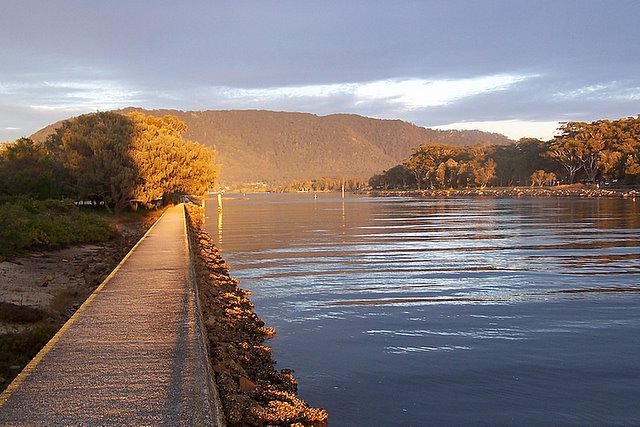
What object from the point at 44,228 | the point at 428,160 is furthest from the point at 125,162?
the point at 428,160

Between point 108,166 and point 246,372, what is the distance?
3532cm

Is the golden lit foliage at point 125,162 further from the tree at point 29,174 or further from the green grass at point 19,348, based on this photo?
the green grass at point 19,348

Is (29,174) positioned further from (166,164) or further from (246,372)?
(246,372)

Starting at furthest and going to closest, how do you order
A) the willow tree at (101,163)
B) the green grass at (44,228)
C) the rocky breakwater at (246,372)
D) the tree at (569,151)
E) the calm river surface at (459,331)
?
the tree at (569,151) < the willow tree at (101,163) < the green grass at (44,228) < the calm river surface at (459,331) < the rocky breakwater at (246,372)

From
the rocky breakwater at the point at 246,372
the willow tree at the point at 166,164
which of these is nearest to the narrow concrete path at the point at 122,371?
the rocky breakwater at the point at 246,372

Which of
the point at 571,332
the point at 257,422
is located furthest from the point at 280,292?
the point at 257,422

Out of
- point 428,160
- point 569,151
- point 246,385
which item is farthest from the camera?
point 428,160

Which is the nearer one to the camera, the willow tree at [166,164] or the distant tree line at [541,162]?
the willow tree at [166,164]

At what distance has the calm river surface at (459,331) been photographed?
330 inches

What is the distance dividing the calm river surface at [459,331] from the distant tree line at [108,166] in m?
19.7

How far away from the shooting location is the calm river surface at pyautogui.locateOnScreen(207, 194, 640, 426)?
8383 mm

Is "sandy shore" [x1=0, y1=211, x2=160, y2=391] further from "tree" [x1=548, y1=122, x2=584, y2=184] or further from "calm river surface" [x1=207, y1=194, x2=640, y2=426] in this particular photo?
"tree" [x1=548, y1=122, x2=584, y2=184]

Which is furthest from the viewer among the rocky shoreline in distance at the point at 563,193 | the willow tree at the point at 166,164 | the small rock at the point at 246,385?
the rocky shoreline in distance at the point at 563,193

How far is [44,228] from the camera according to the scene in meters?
24.5
